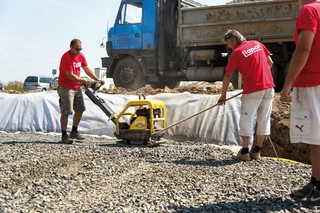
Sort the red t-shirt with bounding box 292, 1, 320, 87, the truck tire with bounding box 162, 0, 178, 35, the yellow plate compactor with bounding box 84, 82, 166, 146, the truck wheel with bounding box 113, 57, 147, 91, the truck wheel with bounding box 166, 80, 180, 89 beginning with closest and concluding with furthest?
the red t-shirt with bounding box 292, 1, 320, 87 → the yellow plate compactor with bounding box 84, 82, 166, 146 → the truck tire with bounding box 162, 0, 178, 35 → the truck wheel with bounding box 113, 57, 147, 91 → the truck wheel with bounding box 166, 80, 180, 89

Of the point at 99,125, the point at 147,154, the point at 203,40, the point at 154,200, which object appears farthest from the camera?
the point at 203,40

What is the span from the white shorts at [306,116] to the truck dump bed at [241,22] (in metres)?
8.02

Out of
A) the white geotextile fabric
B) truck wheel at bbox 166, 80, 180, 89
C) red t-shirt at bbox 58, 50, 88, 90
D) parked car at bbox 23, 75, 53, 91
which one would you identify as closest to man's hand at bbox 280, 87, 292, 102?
the white geotextile fabric

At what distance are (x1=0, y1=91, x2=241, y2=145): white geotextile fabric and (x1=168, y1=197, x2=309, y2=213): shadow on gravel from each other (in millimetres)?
4244

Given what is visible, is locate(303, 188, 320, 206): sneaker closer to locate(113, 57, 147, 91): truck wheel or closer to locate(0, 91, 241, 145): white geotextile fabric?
locate(0, 91, 241, 145): white geotextile fabric

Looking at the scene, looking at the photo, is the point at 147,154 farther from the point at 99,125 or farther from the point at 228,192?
the point at 99,125

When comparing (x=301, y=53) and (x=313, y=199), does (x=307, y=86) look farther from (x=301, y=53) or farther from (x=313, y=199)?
(x=313, y=199)

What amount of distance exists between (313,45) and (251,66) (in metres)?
2.11

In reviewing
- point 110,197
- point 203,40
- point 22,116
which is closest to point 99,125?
point 22,116

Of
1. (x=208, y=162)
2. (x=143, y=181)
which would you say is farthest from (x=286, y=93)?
(x=208, y=162)

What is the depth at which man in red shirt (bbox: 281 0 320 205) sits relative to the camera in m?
3.94

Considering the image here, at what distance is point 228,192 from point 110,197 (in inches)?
48.8

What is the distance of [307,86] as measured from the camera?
13.4 feet

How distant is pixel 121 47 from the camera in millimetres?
14953
